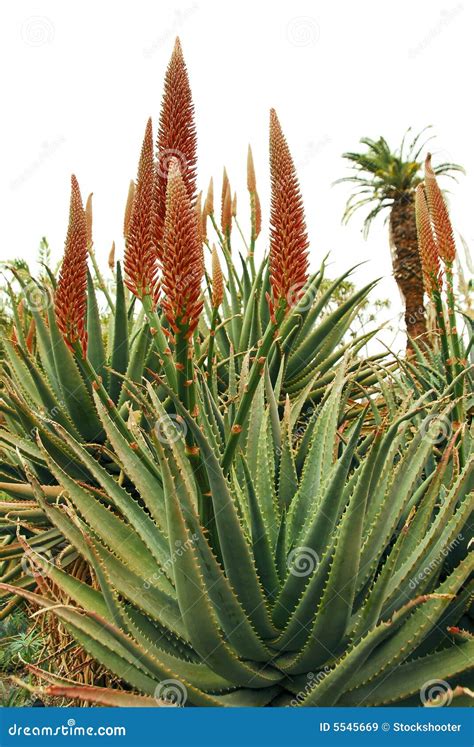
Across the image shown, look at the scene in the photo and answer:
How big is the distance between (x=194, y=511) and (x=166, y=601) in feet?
1.26

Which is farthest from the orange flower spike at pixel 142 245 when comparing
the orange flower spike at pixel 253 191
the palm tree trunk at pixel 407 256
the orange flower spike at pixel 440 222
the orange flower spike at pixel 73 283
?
the palm tree trunk at pixel 407 256

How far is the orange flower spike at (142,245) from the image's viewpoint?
4.96ft

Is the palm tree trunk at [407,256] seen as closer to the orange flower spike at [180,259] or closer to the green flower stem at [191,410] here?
the green flower stem at [191,410]

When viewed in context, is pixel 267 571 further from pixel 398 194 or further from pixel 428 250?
pixel 398 194

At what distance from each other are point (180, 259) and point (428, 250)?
1387 mm

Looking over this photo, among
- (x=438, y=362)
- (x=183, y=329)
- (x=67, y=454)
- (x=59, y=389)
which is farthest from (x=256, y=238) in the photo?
(x=183, y=329)

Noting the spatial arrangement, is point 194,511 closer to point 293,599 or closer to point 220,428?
point 293,599

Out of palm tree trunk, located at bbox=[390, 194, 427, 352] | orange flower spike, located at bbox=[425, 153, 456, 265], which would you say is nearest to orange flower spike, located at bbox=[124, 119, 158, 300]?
orange flower spike, located at bbox=[425, 153, 456, 265]

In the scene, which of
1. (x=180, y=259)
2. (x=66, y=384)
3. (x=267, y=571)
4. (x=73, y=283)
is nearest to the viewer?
(x=180, y=259)

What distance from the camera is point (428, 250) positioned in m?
2.39

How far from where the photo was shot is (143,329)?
2.85m

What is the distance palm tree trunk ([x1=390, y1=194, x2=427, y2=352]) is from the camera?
1263 cm

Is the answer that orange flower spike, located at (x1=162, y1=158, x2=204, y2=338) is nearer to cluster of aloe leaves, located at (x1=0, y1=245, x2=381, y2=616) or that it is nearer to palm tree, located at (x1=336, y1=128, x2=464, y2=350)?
cluster of aloe leaves, located at (x1=0, y1=245, x2=381, y2=616)

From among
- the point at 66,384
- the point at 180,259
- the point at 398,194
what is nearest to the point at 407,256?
the point at 398,194
